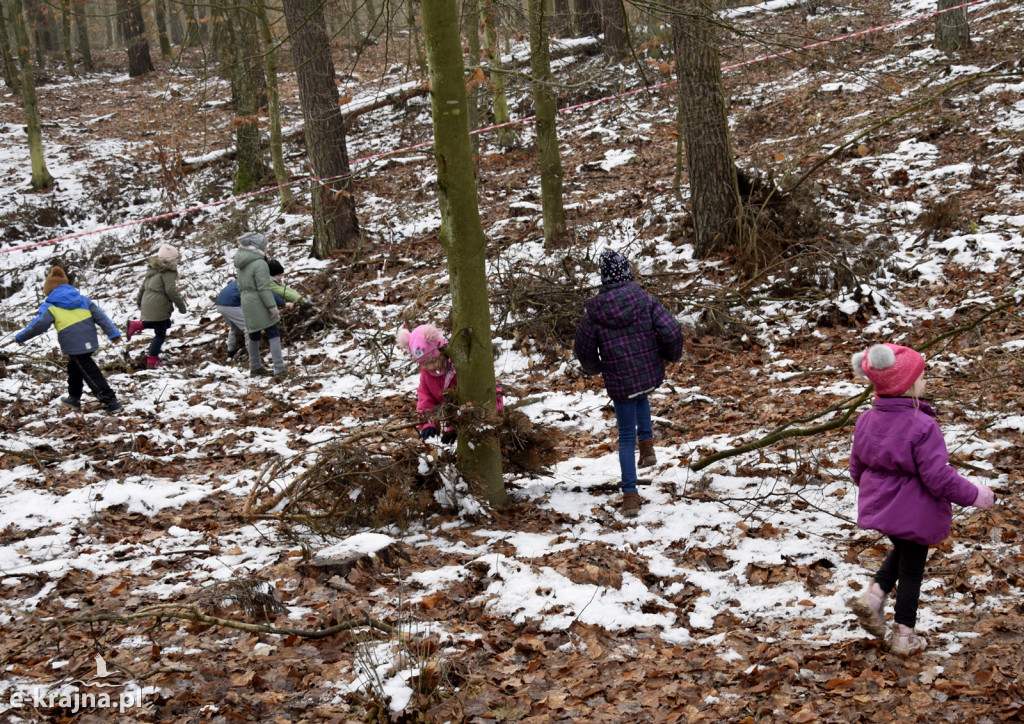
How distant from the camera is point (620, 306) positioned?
523 centimetres


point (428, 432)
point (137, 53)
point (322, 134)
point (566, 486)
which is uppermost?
point (137, 53)

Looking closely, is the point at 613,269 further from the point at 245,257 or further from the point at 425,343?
the point at 245,257

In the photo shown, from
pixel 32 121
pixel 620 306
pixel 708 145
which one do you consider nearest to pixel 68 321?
pixel 620 306

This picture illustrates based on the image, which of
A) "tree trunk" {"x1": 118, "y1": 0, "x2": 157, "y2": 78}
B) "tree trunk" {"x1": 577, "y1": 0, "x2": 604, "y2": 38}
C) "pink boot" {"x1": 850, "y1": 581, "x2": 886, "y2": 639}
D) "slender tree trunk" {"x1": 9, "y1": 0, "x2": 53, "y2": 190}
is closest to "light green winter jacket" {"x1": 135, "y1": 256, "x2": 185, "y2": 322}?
"pink boot" {"x1": 850, "y1": 581, "x2": 886, "y2": 639}

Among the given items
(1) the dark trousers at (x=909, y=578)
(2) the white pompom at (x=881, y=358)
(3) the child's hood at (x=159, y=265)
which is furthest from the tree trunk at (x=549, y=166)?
(1) the dark trousers at (x=909, y=578)

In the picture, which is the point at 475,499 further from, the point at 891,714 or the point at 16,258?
the point at 16,258

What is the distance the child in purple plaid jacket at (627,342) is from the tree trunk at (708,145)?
4.42m

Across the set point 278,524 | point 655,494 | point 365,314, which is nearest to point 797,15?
point 365,314

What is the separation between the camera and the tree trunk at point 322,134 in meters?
12.2

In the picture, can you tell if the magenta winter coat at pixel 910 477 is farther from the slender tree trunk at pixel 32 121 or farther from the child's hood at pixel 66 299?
the slender tree trunk at pixel 32 121

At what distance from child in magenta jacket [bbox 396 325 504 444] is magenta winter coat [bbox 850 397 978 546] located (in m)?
2.65

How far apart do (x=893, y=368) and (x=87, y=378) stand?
8.09 m

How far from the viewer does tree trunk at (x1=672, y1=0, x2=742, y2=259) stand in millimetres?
9062

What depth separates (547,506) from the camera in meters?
5.52
